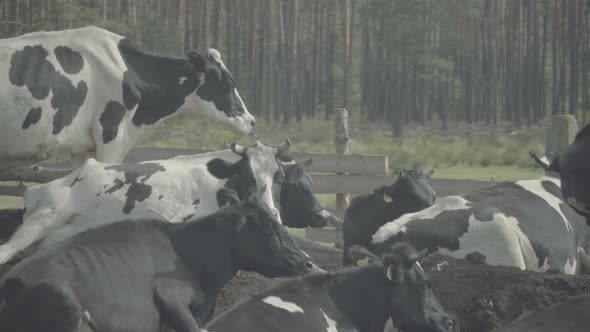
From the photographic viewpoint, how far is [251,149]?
8.82 m

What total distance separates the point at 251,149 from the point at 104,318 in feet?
10.2

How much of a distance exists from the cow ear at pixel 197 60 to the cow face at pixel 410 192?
2044 mm

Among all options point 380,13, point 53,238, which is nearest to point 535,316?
point 53,238

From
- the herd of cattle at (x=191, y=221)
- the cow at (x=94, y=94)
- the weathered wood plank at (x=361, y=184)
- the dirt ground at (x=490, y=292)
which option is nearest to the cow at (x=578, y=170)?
the herd of cattle at (x=191, y=221)

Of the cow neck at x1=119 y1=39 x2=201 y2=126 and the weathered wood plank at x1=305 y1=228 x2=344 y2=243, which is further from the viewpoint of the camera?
the weathered wood plank at x1=305 y1=228 x2=344 y2=243

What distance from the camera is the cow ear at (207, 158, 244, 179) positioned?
28.3 feet

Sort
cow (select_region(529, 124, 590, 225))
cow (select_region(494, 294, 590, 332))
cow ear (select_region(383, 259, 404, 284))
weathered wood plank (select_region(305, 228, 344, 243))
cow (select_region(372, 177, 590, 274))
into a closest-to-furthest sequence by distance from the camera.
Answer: cow (select_region(529, 124, 590, 225)), cow (select_region(494, 294, 590, 332)), cow ear (select_region(383, 259, 404, 284)), cow (select_region(372, 177, 590, 274)), weathered wood plank (select_region(305, 228, 344, 243))

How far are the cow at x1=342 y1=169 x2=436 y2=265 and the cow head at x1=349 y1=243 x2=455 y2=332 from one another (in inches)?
124

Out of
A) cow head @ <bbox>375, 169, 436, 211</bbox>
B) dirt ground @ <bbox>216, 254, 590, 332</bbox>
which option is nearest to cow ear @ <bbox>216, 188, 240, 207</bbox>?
dirt ground @ <bbox>216, 254, 590, 332</bbox>

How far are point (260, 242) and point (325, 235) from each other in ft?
20.8

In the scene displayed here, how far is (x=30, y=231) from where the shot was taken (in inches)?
318

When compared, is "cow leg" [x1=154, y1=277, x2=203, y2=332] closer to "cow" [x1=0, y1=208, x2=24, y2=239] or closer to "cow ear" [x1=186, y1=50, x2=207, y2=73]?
"cow" [x1=0, y1=208, x2=24, y2=239]

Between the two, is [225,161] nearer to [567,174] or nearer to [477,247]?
[477,247]


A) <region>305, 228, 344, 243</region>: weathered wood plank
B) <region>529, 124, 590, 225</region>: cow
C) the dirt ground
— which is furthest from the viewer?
<region>305, 228, 344, 243</region>: weathered wood plank
